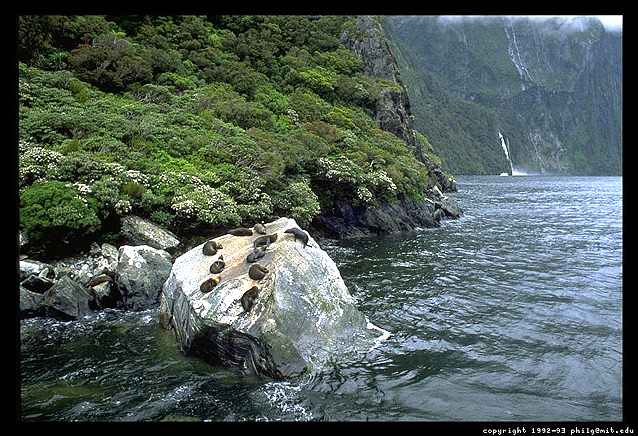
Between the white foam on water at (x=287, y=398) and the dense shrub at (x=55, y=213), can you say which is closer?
the white foam on water at (x=287, y=398)

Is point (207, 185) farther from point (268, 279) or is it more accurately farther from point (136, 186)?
point (268, 279)

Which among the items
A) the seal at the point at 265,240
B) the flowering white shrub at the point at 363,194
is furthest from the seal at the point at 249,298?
the flowering white shrub at the point at 363,194

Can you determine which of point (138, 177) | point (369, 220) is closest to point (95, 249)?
point (138, 177)

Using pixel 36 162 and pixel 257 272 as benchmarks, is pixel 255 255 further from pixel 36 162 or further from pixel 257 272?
pixel 36 162

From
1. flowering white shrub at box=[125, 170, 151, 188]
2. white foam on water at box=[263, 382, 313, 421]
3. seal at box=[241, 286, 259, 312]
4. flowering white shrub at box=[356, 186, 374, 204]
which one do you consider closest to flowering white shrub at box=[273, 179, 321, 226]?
flowering white shrub at box=[356, 186, 374, 204]

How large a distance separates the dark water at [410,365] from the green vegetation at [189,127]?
5.48 metres

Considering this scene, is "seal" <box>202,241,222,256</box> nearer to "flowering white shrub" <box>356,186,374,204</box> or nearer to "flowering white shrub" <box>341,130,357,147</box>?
"flowering white shrub" <box>356,186,374,204</box>

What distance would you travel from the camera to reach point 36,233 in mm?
14578

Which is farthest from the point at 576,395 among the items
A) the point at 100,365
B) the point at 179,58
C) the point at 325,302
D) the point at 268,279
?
the point at 179,58

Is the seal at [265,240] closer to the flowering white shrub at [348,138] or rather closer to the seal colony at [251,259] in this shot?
the seal colony at [251,259]

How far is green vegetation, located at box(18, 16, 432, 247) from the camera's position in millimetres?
17188

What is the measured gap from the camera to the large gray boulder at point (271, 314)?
9.59 m

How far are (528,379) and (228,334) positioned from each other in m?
6.54

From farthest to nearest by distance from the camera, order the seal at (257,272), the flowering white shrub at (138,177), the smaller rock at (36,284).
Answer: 1. the flowering white shrub at (138,177)
2. the smaller rock at (36,284)
3. the seal at (257,272)
